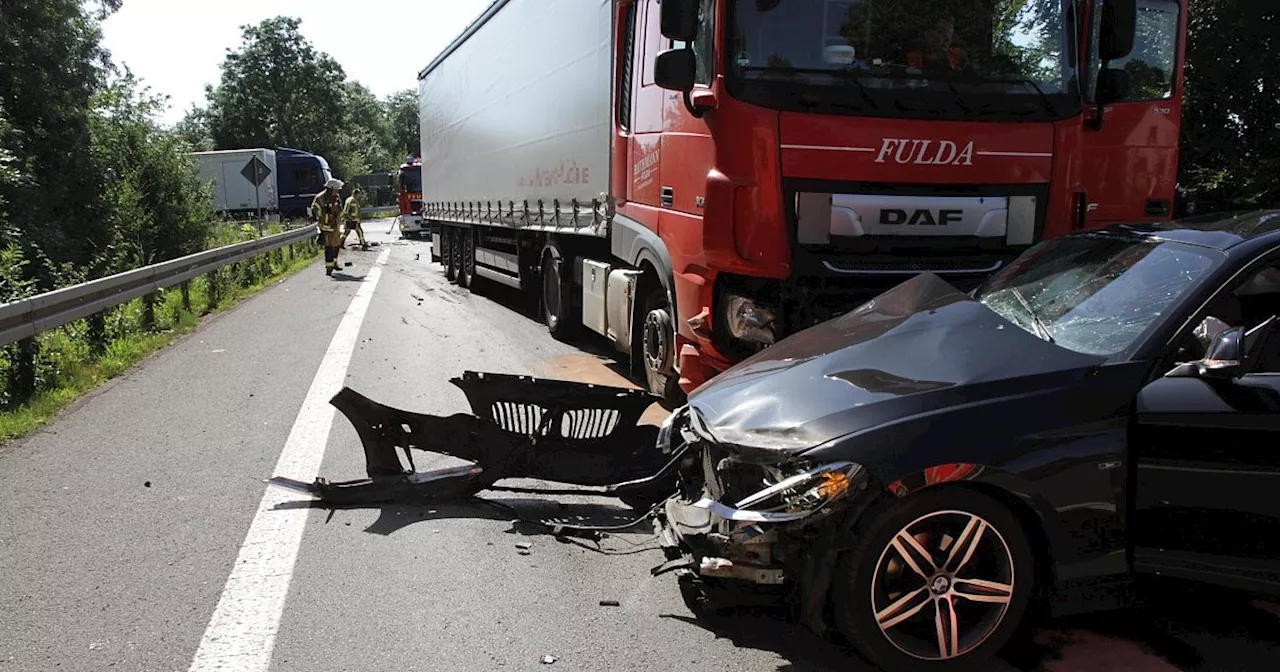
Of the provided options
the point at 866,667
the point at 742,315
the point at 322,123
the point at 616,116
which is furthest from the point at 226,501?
the point at 322,123

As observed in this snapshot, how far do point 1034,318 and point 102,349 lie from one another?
943cm

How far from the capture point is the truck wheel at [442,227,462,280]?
722 inches

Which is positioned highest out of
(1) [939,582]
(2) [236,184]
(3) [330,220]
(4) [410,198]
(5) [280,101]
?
(5) [280,101]

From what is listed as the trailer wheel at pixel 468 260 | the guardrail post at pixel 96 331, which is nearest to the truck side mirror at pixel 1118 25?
the guardrail post at pixel 96 331

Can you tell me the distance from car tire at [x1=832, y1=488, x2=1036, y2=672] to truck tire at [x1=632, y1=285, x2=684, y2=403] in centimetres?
336

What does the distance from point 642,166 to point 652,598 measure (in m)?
4.23

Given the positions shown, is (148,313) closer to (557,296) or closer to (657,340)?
(557,296)

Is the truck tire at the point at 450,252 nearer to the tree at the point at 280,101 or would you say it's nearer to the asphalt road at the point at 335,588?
the asphalt road at the point at 335,588

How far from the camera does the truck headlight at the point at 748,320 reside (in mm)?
5738

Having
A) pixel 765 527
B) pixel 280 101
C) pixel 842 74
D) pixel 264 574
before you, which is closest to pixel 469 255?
pixel 842 74

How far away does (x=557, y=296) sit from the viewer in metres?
11.0

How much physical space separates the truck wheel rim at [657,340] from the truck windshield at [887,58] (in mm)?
1923

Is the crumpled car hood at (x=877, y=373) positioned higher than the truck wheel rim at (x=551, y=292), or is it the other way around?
the crumpled car hood at (x=877, y=373)

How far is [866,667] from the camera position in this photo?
339 cm
